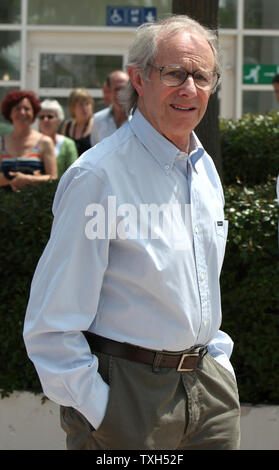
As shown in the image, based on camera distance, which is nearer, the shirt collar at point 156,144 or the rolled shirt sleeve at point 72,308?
the rolled shirt sleeve at point 72,308

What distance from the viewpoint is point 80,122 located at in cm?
787

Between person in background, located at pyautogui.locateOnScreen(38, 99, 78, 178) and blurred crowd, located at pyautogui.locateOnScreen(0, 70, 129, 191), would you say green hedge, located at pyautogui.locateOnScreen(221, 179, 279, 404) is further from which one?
person in background, located at pyautogui.locateOnScreen(38, 99, 78, 178)

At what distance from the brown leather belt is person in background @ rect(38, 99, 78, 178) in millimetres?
4228

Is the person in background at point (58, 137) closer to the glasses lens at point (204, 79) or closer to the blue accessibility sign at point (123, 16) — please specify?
the blue accessibility sign at point (123, 16)

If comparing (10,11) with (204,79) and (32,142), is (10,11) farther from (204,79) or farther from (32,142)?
(204,79)

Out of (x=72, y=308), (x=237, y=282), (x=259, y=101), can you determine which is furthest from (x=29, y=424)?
(x=259, y=101)

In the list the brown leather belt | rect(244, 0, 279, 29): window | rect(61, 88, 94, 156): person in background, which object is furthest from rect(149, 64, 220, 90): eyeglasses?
rect(244, 0, 279, 29): window

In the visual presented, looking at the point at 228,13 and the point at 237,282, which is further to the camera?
the point at 228,13

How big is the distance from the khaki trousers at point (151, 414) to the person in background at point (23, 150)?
355 centimetres

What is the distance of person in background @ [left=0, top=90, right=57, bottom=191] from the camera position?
6105 millimetres

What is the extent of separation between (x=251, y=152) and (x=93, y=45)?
4.52m

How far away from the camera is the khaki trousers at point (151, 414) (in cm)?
249

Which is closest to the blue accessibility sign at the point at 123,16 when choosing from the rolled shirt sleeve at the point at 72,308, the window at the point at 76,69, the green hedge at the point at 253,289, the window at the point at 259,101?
the window at the point at 76,69

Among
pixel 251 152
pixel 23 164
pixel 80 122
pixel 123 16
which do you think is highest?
pixel 123 16
